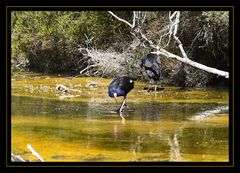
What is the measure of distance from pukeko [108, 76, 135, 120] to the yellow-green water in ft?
0.14

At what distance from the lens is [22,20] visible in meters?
4.52

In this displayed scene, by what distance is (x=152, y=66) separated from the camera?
4828mm

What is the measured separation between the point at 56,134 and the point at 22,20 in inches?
39.9

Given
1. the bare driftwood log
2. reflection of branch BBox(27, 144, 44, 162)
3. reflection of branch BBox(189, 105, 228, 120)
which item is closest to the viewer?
reflection of branch BBox(27, 144, 44, 162)

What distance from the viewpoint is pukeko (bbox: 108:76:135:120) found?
4.66 m

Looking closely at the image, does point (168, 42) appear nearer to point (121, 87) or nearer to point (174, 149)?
point (121, 87)

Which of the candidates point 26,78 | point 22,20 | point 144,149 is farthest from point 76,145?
point 22,20

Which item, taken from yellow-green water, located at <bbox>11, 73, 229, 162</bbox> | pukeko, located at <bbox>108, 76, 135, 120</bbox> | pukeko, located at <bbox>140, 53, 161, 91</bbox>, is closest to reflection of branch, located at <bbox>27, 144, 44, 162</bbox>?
yellow-green water, located at <bbox>11, 73, 229, 162</bbox>

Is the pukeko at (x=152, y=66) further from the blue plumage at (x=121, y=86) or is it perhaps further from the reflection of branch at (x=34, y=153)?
the reflection of branch at (x=34, y=153)

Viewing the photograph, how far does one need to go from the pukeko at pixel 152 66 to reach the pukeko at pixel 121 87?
0.61 feet

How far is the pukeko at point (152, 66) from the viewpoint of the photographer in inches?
189

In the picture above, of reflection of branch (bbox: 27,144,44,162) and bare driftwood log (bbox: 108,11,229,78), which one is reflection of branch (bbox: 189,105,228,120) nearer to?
bare driftwood log (bbox: 108,11,229,78)
